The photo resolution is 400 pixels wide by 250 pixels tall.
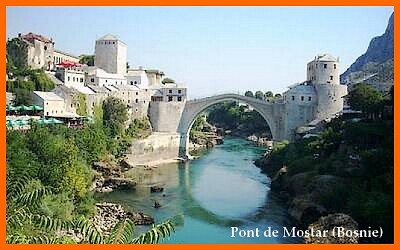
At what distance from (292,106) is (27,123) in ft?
31.4

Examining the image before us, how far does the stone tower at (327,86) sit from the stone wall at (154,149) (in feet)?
17.6

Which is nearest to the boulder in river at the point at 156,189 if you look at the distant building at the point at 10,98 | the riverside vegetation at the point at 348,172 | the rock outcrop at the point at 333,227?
the riverside vegetation at the point at 348,172

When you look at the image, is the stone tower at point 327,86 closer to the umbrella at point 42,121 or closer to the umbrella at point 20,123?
the umbrella at point 42,121

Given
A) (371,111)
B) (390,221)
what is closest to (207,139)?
(371,111)

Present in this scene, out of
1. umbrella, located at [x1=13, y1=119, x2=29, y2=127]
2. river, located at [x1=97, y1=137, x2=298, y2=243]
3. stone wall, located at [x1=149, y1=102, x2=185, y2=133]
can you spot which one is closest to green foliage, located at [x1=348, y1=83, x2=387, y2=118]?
river, located at [x1=97, y1=137, x2=298, y2=243]

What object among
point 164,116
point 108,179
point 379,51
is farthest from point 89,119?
point 379,51

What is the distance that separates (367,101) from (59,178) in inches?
334

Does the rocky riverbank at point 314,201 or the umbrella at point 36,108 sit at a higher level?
the umbrella at point 36,108

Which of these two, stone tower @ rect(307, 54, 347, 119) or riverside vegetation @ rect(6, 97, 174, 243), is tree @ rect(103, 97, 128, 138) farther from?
stone tower @ rect(307, 54, 347, 119)

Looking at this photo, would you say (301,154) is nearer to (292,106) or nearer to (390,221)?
(292,106)

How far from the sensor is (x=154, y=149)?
17734 mm

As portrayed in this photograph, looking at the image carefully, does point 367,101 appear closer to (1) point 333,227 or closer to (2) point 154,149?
(1) point 333,227

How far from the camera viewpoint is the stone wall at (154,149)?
16.7 meters

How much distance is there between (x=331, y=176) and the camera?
1042 centimetres
